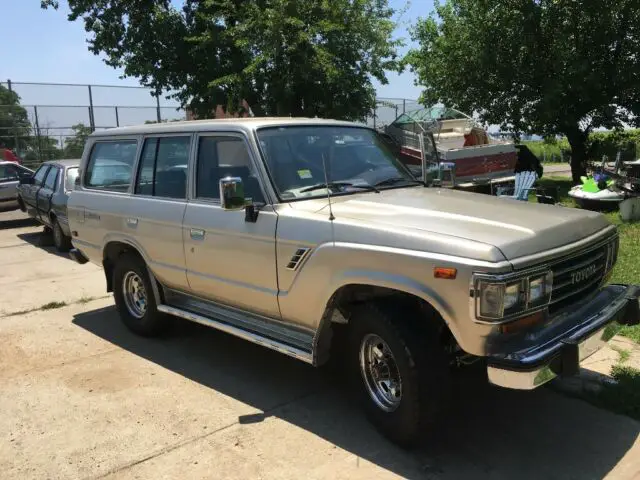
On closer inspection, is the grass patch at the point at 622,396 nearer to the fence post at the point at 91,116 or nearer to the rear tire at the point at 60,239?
the rear tire at the point at 60,239

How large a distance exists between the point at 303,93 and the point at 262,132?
35.3 feet

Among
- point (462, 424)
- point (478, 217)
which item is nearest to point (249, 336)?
point (462, 424)

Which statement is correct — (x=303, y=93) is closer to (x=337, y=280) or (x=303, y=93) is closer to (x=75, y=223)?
(x=75, y=223)

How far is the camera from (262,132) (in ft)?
14.3

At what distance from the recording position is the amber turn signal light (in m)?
3.01

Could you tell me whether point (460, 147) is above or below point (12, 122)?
below

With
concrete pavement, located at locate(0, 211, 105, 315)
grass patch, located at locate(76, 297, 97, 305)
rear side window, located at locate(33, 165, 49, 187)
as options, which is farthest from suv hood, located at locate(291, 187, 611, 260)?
rear side window, located at locate(33, 165, 49, 187)

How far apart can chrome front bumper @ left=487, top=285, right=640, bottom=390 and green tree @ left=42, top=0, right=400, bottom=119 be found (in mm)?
10979

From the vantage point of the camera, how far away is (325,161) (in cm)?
443

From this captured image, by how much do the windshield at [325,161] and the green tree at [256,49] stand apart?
9.24m

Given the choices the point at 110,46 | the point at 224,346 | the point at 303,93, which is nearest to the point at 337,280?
the point at 224,346

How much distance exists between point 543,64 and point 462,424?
44.5 ft

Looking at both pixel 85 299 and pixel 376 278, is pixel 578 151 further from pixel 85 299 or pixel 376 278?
pixel 376 278

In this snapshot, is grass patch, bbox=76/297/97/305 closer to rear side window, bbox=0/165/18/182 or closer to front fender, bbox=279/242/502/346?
front fender, bbox=279/242/502/346
